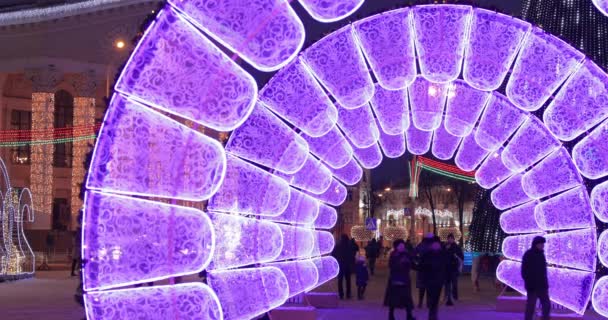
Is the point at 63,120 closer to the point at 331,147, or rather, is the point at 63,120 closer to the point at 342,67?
the point at 331,147

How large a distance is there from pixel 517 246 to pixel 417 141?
140 inches

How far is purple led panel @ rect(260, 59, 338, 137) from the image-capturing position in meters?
15.9

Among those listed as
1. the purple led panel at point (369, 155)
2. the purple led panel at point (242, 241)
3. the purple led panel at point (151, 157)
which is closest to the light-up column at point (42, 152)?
the purple led panel at point (369, 155)

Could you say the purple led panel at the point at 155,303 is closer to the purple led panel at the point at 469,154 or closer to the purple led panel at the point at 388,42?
the purple led panel at the point at 388,42

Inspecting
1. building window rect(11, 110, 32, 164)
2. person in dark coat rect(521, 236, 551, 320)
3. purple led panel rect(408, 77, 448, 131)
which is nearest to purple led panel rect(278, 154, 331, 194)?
purple led panel rect(408, 77, 448, 131)

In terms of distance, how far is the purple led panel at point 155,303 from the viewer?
8289 millimetres

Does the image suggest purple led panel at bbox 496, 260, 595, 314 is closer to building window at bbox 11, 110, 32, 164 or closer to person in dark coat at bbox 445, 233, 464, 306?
person in dark coat at bbox 445, 233, 464, 306

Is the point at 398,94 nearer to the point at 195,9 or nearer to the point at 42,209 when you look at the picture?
the point at 195,9

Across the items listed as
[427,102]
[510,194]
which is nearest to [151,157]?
[427,102]

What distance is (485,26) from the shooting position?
14469mm

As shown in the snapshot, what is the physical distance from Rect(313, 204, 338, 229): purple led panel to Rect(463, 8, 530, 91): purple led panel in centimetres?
1246

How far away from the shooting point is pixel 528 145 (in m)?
18.6

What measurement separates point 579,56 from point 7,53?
43.3 metres

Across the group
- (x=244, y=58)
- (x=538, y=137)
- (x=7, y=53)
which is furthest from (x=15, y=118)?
(x=244, y=58)
